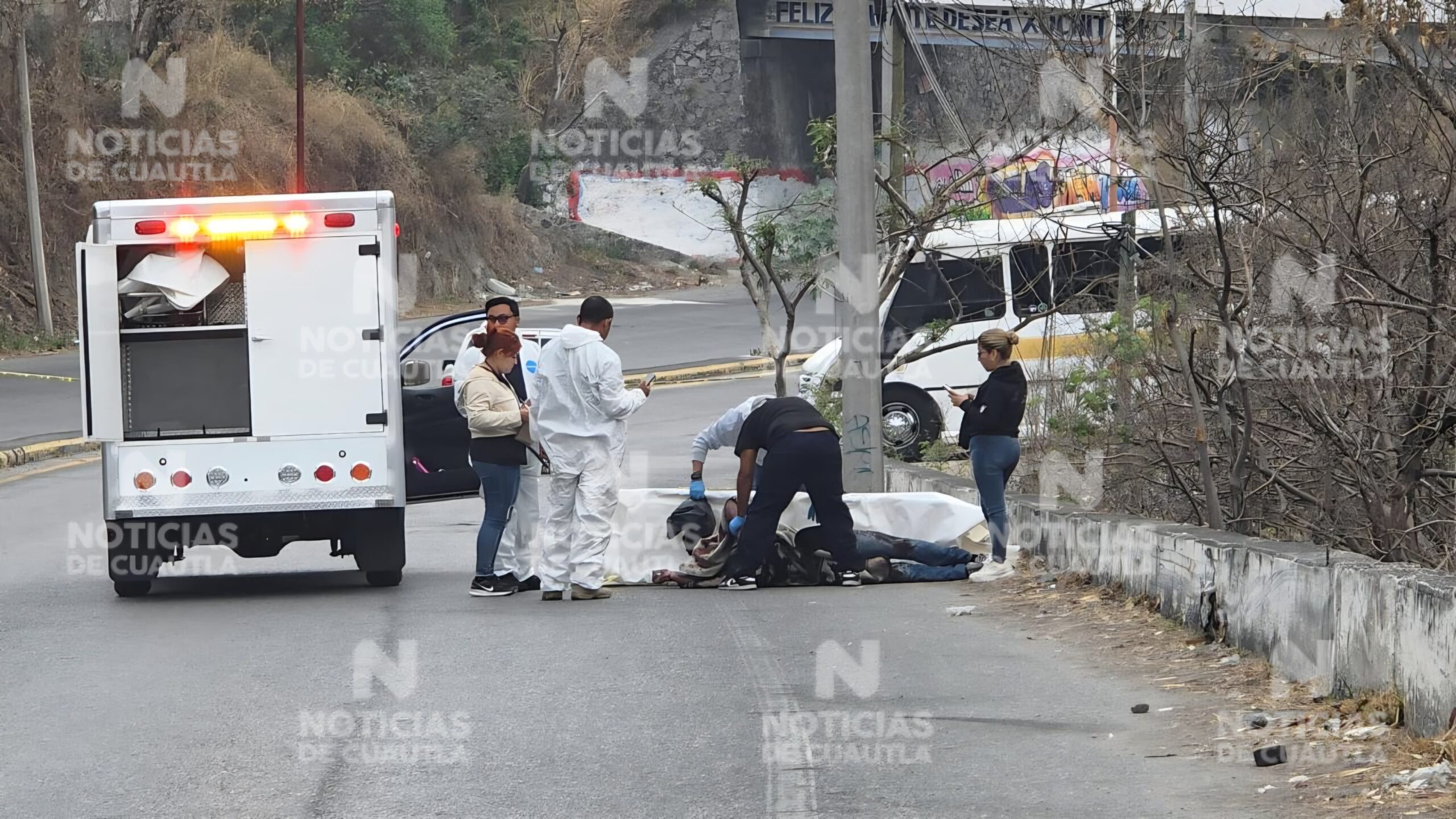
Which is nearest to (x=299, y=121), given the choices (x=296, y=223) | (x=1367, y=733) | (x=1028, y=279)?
(x=1028, y=279)

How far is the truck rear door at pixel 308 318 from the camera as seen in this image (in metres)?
11.2

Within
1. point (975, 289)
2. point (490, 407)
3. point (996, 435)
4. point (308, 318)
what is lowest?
point (996, 435)

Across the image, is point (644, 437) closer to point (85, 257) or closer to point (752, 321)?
point (85, 257)

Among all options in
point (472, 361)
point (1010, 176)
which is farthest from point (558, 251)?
point (472, 361)

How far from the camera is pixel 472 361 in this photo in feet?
41.8

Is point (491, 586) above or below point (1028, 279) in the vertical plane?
below

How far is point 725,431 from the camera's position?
37.8ft

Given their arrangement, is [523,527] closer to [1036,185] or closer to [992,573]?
[992,573]

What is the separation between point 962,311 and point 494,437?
8.18 meters

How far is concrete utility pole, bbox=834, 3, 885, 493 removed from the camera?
1355 cm
